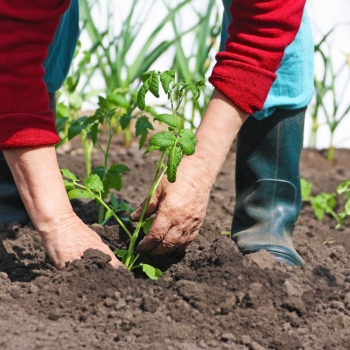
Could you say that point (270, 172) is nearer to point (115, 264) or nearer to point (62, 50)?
point (115, 264)

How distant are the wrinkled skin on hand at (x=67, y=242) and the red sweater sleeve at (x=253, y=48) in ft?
1.72

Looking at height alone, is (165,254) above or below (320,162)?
above

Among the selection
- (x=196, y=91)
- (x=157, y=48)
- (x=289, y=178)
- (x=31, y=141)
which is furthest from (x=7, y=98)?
(x=157, y=48)

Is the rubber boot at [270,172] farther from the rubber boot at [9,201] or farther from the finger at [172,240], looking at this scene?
the rubber boot at [9,201]

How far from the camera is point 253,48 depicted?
178 cm

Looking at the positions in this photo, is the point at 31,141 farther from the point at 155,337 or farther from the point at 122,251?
the point at 155,337

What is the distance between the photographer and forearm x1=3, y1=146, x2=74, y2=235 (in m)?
1.68

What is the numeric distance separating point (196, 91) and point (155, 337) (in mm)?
634

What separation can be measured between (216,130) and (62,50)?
78cm

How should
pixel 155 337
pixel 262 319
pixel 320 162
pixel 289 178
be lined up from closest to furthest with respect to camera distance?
pixel 155 337 < pixel 262 319 < pixel 289 178 < pixel 320 162

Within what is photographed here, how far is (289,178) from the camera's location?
2256 millimetres

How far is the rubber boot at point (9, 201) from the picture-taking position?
91.4 inches

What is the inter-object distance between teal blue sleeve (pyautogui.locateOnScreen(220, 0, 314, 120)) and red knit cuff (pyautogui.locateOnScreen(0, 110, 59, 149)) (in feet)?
→ 2.42


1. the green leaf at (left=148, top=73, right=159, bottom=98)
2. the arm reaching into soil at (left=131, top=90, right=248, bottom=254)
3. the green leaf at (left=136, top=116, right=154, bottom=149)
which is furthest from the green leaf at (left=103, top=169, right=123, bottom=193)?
the green leaf at (left=148, top=73, right=159, bottom=98)
